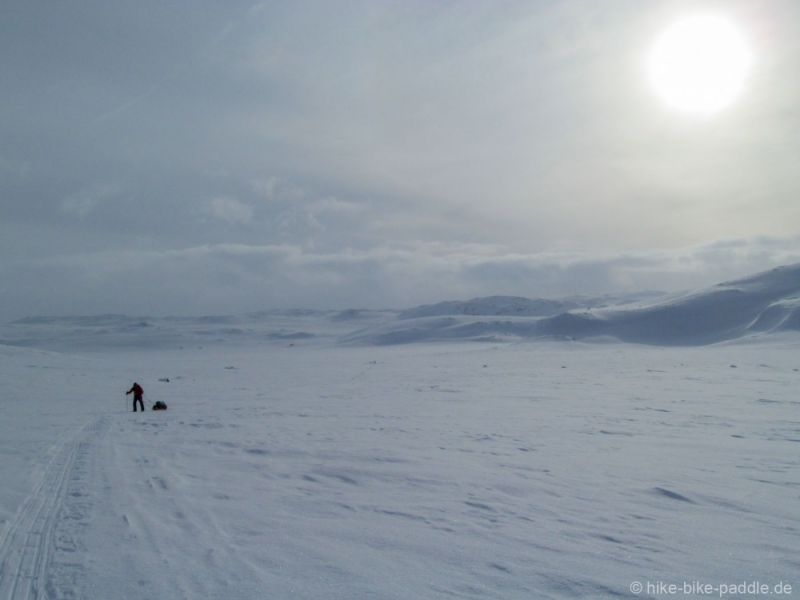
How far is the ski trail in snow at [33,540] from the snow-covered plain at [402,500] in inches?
1.1

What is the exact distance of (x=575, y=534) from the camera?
6785mm

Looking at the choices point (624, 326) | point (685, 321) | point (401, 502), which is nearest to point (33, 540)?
point (401, 502)

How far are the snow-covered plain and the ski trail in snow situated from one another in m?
0.03

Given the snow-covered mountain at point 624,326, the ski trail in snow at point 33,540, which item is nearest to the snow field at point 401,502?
the ski trail in snow at point 33,540

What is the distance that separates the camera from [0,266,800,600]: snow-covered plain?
5.60 m

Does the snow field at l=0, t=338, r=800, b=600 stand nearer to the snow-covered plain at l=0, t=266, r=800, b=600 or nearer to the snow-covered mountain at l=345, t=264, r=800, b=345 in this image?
the snow-covered plain at l=0, t=266, r=800, b=600

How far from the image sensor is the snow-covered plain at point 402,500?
18.4ft

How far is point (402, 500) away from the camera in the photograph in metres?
8.16

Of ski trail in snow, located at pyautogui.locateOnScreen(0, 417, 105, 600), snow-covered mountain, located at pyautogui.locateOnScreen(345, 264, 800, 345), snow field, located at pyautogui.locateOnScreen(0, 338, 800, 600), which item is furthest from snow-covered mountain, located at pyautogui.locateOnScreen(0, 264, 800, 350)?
ski trail in snow, located at pyautogui.locateOnScreen(0, 417, 105, 600)

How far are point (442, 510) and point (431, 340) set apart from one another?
92.3 metres

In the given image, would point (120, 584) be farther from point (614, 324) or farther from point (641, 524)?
point (614, 324)

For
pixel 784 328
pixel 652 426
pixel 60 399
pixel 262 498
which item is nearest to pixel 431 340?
pixel 784 328

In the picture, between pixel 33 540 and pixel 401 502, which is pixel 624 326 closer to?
pixel 401 502

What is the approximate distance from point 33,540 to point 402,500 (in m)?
4.47
